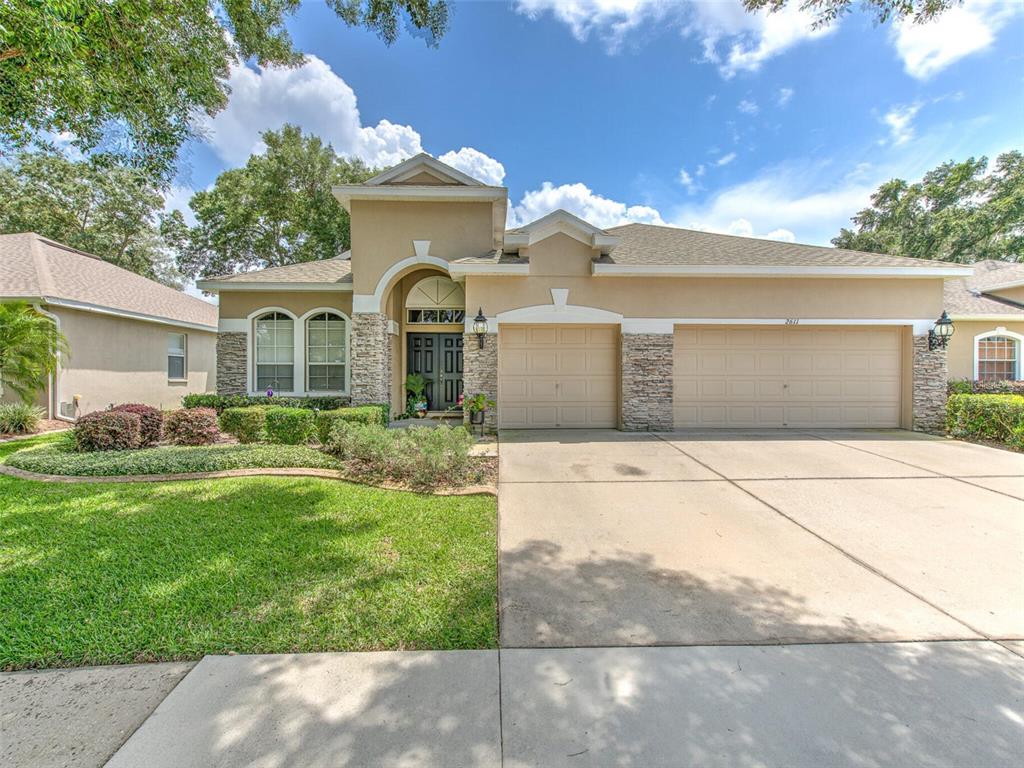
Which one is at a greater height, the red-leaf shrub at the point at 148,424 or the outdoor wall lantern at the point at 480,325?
the outdoor wall lantern at the point at 480,325

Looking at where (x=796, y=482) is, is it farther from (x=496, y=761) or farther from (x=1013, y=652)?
(x=496, y=761)

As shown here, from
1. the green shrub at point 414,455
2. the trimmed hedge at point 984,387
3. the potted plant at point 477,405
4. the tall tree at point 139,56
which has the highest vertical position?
the tall tree at point 139,56

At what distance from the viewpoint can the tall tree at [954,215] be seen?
73.4 feet

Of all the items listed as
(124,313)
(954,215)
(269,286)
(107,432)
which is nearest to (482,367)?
(269,286)

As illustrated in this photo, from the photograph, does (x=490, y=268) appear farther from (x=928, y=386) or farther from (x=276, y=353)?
(x=928, y=386)

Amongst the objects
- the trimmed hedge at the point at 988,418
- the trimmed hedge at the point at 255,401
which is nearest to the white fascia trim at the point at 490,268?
the trimmed hedge at the point at 255,401

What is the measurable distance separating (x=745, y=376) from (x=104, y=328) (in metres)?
17.7

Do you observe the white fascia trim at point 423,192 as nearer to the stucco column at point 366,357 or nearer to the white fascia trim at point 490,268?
the white fascia trim at point 490,268

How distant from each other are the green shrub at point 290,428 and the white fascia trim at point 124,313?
24.3 feet

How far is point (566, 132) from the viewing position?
535 inches

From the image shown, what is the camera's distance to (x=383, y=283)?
10.7 metres

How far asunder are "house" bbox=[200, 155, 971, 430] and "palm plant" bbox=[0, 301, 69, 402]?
327 cm

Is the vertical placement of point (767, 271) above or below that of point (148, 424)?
above

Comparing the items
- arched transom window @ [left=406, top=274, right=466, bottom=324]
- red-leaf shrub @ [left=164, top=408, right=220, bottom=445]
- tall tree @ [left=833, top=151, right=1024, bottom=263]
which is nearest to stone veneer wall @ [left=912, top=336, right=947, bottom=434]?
arched transom window @ [left=406, top=274, right=466, bottom=324]
